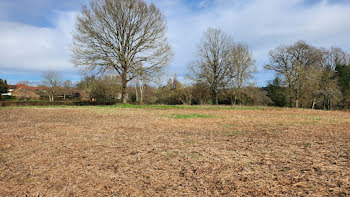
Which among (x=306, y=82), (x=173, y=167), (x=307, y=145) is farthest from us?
(x=306, y=82)

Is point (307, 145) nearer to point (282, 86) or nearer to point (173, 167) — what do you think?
point (173, 167)

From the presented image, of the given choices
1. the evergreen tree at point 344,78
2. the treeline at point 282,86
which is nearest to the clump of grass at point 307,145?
the treeline at point 282,86

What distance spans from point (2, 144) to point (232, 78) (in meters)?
25.9

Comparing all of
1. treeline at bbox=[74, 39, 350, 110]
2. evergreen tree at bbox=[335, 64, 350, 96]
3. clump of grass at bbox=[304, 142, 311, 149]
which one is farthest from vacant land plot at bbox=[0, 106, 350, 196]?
evergreen tree at bbox=[335, 64, 350, 96]

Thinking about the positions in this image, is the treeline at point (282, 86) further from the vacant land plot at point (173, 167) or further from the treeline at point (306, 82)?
the vacant land plot at point (173, 167)

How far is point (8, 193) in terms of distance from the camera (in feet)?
8.93

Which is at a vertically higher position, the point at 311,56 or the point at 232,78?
the point at 311,56

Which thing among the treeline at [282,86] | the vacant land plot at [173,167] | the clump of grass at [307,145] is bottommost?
the vacant land plot at [173,167]

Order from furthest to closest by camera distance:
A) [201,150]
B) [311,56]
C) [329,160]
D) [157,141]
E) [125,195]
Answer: [311,56]
[157,141]
[201,150]
[329,160]
[125,195]

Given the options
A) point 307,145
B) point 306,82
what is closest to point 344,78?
point 306,82

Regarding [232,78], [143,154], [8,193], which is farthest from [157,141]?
[232,78]

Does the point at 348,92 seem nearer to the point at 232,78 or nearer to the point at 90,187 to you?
the point at 232,78

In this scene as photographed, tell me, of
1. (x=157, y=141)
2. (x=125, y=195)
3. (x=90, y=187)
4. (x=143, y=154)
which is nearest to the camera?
(x=125, y=195)

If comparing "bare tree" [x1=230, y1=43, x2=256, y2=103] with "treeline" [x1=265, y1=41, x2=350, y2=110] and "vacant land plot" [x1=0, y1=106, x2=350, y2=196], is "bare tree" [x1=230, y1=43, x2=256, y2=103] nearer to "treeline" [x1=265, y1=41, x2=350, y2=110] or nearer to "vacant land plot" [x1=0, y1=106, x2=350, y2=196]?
"treeline" [x1=265, y1=41, x2=350, y2=110]
